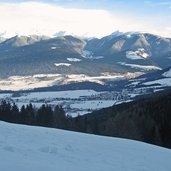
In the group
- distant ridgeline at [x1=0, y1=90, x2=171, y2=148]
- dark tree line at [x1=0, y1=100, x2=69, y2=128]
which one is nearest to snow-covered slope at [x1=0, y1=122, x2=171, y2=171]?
distant ridgeline at [x1=0, y1=90, x2=171, y2=148]

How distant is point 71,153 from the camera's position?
69.5 feet

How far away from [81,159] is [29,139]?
13.2 ft

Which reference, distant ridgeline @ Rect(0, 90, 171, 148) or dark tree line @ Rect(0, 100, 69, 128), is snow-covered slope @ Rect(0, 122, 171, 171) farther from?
dark tree line @ Rect(0, 100, 69, 128)

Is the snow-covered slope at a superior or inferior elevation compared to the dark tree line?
superior

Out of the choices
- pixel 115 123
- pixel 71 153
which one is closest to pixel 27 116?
pixel 115 123

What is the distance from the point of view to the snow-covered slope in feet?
56.8

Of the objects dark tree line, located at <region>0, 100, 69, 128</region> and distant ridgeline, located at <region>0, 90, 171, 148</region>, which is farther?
dark tree line, located at <region>0, 100, 69, 128</region>

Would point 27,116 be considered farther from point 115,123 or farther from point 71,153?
point 71,153

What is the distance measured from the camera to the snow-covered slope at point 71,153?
56.8 feet

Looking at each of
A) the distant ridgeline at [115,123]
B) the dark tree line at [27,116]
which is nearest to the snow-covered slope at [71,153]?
the distant ridgeline at [115,123]

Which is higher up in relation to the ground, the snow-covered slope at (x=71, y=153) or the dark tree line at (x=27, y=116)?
the snow-covered slope at (x=71, y=153)

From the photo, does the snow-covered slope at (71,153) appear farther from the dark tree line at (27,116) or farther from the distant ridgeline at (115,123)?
the dark tree line at (27,116)

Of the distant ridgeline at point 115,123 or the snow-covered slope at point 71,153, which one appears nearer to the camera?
the snow-covered slope at point 71,153

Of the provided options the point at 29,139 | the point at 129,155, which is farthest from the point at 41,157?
the point at 129,155
